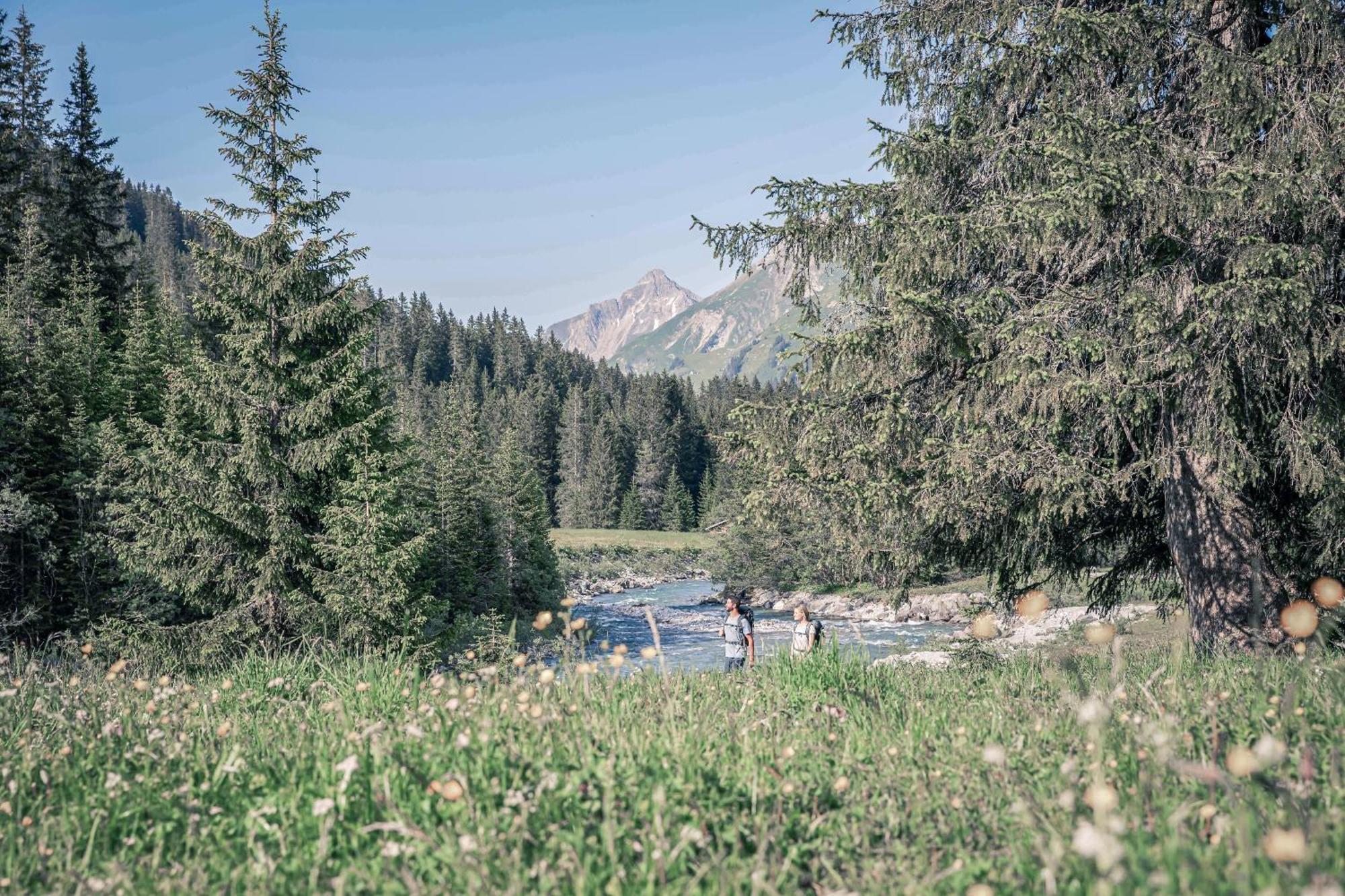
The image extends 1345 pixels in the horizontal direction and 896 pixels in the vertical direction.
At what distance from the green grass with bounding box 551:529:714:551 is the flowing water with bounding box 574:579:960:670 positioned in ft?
42.2

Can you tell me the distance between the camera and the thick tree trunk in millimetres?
8000

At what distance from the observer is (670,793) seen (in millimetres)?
2746

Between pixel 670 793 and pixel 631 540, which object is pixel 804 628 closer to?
pixel 670 793

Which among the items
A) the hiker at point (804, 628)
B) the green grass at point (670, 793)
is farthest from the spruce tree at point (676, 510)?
the green grass at point (670, 793)

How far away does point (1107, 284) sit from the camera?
7.88m

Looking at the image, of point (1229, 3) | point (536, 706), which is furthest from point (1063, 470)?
point (536, 706)

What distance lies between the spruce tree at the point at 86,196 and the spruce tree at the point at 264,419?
26.6 m

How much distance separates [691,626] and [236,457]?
81.9ft

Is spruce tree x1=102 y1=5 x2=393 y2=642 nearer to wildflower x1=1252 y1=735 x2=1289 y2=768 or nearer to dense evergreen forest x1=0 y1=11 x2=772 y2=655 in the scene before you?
dense evergreen forest x1=0 y1=11 x2=772 y2=655

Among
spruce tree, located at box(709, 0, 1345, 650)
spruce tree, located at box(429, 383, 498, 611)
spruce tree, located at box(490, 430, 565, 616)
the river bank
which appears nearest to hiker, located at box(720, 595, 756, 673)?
spruce tree, located at box(709, 0, 1345, 650)

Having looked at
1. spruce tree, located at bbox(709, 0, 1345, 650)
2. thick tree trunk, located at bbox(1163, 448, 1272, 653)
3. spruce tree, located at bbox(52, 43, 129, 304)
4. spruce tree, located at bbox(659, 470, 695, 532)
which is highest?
spruce tree, located at bbox(52, 43, 129, 304)

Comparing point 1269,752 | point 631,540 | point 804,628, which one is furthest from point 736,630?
point 631,540

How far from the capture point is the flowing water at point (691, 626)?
27453 millimetres

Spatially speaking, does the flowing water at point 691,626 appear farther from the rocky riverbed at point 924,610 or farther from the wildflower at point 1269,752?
the wildflower at point 1269,752
